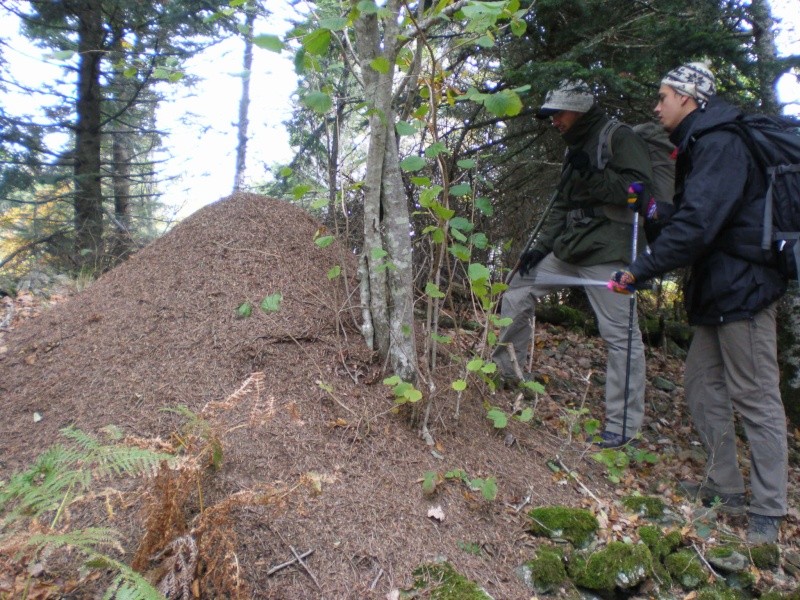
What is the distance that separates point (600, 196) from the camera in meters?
4.21

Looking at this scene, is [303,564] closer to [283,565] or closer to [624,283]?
[283,565]

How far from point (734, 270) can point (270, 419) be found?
9.51 ft

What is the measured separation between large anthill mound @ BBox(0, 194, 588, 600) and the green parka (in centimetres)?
130

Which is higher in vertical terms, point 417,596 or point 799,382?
point 799,382

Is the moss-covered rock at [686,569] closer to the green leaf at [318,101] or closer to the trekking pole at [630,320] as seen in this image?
the trekking pole at [630,320]

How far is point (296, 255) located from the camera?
446 centimetres

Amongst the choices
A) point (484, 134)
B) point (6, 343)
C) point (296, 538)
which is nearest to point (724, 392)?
point (296, 538)

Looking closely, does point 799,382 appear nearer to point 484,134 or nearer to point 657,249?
point 657,249

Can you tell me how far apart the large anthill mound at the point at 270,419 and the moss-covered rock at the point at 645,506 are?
346mm

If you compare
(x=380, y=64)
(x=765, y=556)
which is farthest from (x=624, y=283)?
(x=380, y=64)

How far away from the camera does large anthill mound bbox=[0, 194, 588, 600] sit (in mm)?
2525

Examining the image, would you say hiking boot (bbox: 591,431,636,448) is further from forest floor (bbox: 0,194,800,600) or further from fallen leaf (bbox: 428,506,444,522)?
fallen leaf (bbox: 428,506,444,522)

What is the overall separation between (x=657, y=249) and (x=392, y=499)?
7.27 ft

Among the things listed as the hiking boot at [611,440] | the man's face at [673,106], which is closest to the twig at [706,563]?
the hiking boot at [611,440]
